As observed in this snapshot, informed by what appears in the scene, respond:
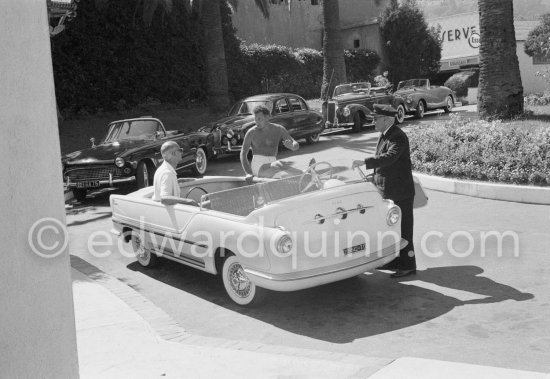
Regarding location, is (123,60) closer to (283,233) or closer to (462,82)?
(462,82)

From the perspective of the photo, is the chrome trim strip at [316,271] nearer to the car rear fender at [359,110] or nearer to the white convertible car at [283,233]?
the white convertible car at [283,233]

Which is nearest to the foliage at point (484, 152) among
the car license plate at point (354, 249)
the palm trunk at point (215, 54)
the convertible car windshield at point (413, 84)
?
the car license plate at point (354, 249)

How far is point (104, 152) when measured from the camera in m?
13.4

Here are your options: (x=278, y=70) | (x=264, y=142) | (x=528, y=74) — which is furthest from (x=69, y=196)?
(x=528, y=74)

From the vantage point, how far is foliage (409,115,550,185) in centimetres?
1063

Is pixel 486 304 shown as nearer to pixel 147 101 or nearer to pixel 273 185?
pixel 273 185

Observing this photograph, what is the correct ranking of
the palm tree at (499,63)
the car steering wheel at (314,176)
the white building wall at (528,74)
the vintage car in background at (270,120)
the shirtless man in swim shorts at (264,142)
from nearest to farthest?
the car steering wheel at (314,176) < the shirtless man in swim shorts at (264,142) < the palm tree at (499,63) < the vintage car in background at (270,120) < the white building wall at (528,74)

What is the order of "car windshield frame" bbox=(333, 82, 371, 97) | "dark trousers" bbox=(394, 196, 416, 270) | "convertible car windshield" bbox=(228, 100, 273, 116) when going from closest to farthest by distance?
"dark trousers" bbox=(394, 196, 416, 270), "convertible car windshield" bbox=(228, 100, 273, 116), "car windshield frame" bbox=(333, 82, 371, 97)

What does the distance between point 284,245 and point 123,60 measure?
2231cm

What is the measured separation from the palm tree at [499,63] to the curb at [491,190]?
161 inches

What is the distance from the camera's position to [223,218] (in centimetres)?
665

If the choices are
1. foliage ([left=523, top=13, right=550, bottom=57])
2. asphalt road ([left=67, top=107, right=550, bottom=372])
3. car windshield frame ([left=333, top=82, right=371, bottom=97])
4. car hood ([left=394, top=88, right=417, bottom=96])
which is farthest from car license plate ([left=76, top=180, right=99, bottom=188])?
foliage ([left=523, top=13, right=550, bottom=57])

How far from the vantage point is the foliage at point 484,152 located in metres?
10.6

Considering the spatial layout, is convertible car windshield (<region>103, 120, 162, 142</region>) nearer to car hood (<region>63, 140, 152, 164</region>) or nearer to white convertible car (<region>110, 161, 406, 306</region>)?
car hood (<region>63, 140, 152, 164</region>)
